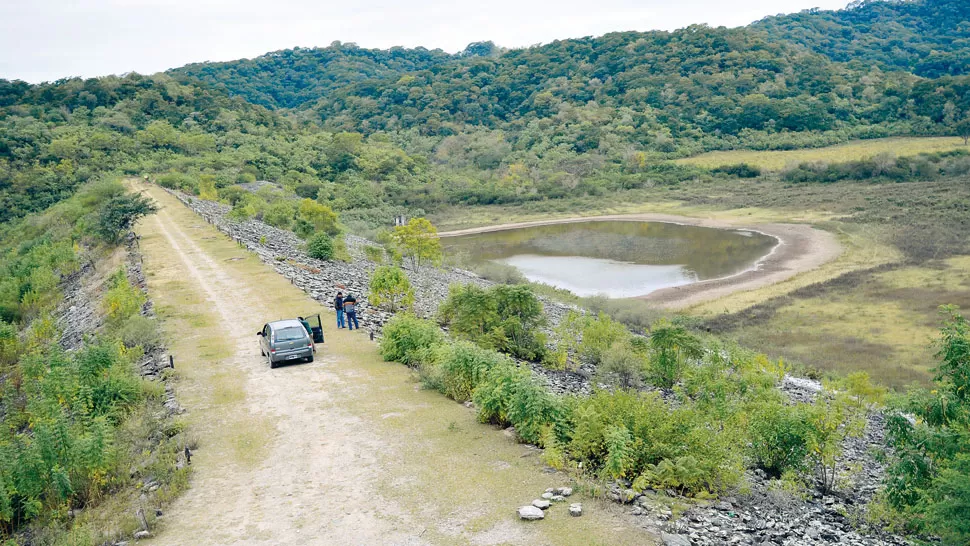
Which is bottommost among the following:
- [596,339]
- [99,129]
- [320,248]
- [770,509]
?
[596,339]

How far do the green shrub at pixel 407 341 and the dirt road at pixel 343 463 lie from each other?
50 cm

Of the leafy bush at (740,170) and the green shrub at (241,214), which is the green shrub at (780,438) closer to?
the green shrub at (241,214)

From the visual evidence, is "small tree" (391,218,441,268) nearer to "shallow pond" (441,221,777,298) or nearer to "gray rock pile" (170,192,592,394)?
"gray rock pile" (170,192,592,394)

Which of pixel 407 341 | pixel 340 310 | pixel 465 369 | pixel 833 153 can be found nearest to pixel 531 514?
pixel 465 369

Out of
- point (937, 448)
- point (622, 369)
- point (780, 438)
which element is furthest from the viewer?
point (622, 369)

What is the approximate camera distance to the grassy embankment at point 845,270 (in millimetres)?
30812

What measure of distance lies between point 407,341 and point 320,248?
70.2 feet

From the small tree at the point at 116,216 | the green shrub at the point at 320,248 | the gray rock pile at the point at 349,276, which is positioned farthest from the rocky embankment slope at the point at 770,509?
the small tree at the point at 116,216

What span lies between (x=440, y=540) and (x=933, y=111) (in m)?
131

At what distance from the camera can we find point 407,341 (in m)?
19.5

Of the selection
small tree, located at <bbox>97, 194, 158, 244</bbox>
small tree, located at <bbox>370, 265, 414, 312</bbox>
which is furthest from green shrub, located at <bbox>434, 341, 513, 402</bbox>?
small tree, located at <bbox>97, 194, 158, 244</bbox>

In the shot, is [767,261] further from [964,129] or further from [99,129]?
[99,129]

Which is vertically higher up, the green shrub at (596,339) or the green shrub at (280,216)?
the green shrub at (280,216)

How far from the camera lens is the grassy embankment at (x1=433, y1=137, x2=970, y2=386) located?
1213 inches
